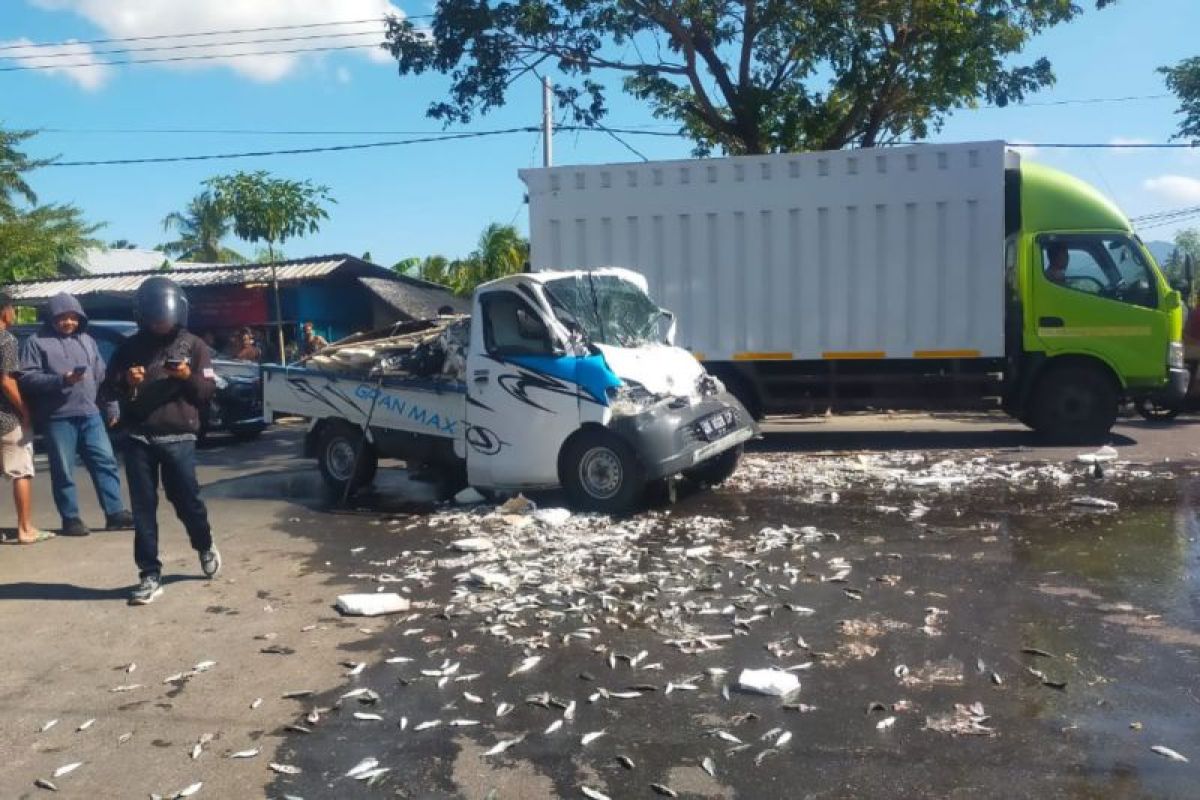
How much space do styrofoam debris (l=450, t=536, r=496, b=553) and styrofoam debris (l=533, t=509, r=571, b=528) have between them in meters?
0.63

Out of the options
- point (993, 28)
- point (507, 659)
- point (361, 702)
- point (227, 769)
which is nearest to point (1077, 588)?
point (507, 659)

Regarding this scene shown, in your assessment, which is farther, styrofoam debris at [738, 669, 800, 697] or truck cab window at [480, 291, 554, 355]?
truck cab window at [480, 291, 554, 355]

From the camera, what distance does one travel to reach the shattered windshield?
350 inches

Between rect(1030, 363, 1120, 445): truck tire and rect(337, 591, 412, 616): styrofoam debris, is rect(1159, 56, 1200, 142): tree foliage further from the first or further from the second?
rect(337, 591, 412, 616): styrofoam debris

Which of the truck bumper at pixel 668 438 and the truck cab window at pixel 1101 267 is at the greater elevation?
the truck cab window at pixel 1101 267

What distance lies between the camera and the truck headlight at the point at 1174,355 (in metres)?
11.6

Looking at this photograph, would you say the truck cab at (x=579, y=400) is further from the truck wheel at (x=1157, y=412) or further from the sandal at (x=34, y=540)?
the truck wheel at (x=1157, y=412)

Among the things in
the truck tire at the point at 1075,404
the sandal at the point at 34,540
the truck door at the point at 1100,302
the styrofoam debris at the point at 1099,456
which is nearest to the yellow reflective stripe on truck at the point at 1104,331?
the truck door at the point at 1100,302

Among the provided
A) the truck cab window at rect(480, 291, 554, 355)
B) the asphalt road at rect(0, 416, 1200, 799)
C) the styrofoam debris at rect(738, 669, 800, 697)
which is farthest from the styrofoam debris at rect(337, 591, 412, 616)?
the truck cab window at rect(480, 291, 554, 355)

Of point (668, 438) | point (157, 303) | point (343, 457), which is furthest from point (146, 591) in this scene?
point (668, 438)

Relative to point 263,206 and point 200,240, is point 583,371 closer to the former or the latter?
point 263,206

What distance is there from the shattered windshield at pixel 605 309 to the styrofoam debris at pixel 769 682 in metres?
4.54

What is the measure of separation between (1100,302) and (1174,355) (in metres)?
1.08

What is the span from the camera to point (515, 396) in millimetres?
8742
